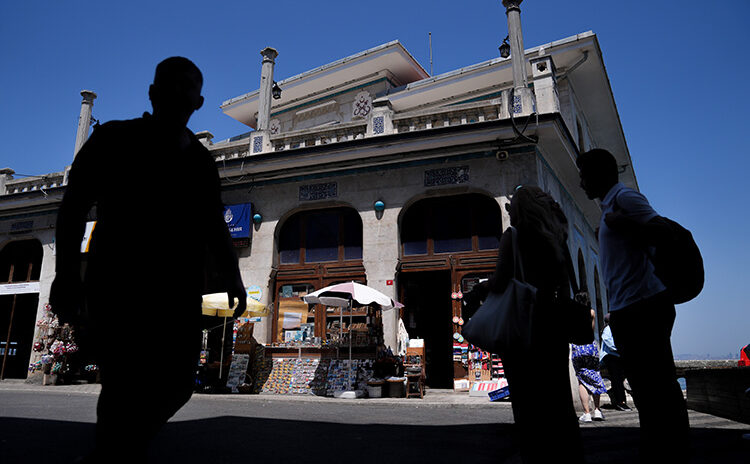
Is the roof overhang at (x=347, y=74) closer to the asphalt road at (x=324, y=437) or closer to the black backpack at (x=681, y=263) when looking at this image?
the asphalt road at (x=324, y=437)

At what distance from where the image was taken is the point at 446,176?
1226 centimetres

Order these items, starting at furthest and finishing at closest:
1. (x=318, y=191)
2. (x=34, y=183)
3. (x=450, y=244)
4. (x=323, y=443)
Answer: (x=34, y=183) → (x=318, y=191) → (x=450, y=244) → (x=323, y=443)

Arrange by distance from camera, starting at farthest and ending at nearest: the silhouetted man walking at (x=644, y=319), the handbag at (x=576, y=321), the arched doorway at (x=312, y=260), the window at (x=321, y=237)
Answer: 1. the window at (x=321, y=237)
2. the arched doorway at (x=312, y=260)
3. the handbag at (x=576, y=321)
4. the silhouetted man walking at (x=644, y=319)

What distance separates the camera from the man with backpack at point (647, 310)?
2414mm

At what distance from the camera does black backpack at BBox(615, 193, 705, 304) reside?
2465 mm

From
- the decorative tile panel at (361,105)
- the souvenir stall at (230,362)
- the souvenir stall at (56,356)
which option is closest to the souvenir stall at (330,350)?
the souvenir stall at (230,362)

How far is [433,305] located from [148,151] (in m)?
13.3

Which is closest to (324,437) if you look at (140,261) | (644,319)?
(644,319)

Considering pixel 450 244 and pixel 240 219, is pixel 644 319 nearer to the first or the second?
pixel 450 244

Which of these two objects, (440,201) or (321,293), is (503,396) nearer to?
(321,293)

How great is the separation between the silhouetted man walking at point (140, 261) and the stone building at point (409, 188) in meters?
10.1

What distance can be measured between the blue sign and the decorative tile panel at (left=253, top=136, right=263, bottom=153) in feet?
5.16

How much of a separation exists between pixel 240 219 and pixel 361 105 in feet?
23.5

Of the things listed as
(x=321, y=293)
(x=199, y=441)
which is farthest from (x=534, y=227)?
(x=321, y=293)
